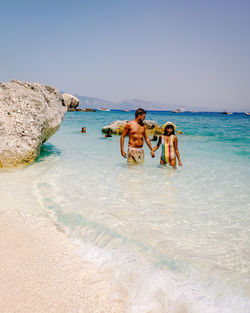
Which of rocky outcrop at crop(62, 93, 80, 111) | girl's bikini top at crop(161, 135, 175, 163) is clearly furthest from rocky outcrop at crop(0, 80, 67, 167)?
rocky outcrop at crop(62, 93, 80, 111)

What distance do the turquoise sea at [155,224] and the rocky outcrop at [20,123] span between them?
1.31 ft

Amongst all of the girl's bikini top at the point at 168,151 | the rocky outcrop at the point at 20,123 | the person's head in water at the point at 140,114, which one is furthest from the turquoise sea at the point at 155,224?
the person's head in water at the point at 140,114

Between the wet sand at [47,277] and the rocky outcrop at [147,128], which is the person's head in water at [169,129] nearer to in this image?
the wet sand at [47,277]

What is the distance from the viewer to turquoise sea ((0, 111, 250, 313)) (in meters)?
2.27

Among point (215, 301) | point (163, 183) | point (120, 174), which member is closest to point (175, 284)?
point (215, 301)

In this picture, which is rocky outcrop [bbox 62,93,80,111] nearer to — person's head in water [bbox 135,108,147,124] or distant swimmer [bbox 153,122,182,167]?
person's head in water [bbox 135,108,147,124]

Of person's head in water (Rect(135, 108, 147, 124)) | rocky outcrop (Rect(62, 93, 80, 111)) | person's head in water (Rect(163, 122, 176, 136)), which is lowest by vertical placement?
person's head in water (Rect(163, 122, 176, 136))

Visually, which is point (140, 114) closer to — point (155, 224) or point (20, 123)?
point (20, 123)

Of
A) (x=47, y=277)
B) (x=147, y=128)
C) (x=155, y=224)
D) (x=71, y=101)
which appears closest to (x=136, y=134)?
(x=155, y=224)

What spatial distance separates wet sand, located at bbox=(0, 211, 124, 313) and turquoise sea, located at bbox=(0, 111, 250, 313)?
0.15 meters

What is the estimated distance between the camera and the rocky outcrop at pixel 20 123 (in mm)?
6422

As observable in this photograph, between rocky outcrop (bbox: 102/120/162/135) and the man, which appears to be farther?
rocky outcrop (bbox: 102/120/162/135)

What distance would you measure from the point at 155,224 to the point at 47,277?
1669mm

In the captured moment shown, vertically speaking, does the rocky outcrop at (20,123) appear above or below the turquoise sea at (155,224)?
above
